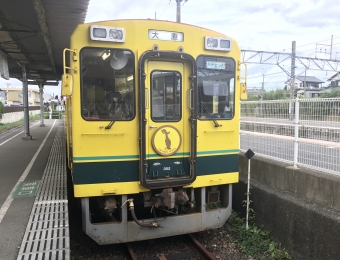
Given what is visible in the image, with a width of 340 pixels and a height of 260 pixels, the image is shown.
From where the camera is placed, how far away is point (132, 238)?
443 cm

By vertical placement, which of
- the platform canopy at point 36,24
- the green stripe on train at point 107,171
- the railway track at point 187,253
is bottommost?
the railway track at point 187,253

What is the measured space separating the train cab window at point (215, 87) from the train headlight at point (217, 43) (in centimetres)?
15

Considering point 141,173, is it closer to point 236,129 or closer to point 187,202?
point 187,202

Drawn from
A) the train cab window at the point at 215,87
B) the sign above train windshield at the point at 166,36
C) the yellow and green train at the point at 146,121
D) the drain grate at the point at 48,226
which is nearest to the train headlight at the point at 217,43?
the yellow and green train at the point at 146,121

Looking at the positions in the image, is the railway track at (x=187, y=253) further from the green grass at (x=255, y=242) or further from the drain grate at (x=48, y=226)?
the drain grate at (x=48, y=226)

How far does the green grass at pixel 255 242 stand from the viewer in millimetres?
4601

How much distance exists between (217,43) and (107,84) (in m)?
1.78

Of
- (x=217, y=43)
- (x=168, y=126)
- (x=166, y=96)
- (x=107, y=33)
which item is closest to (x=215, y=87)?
(x=217, y=43)

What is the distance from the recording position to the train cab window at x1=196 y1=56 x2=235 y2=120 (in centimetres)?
464

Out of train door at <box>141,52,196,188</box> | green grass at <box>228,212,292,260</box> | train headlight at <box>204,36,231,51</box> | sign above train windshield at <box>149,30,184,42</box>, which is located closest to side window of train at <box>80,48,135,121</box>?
train door at <box>141,52,196,188</box>

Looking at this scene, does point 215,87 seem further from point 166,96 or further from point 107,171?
point 107,171

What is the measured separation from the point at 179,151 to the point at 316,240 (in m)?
2.18

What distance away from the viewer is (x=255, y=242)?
16.3 feet

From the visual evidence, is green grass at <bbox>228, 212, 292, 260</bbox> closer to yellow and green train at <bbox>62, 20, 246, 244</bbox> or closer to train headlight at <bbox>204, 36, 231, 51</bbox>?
yellow and green train at <bbox>62, 20, 246, 244</bbox>
